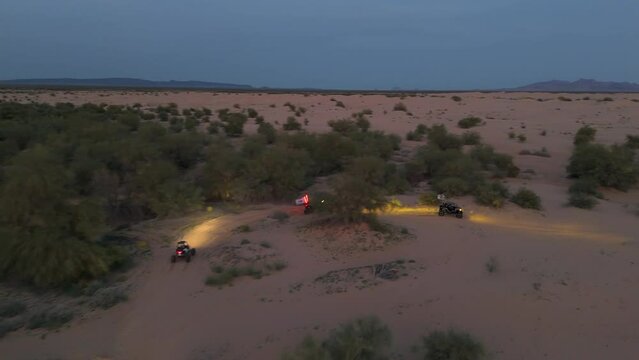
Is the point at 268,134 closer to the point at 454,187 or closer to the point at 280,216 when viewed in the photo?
the point at 454,187

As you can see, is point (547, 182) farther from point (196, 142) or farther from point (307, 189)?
point (196, 142)

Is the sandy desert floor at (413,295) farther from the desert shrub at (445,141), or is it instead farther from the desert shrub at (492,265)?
the desert shrub at (445,141)

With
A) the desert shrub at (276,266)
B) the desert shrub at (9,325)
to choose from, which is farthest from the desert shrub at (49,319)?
the desert shrub at (276,266)

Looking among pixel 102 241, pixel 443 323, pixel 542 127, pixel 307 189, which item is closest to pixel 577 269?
pixel 443 323

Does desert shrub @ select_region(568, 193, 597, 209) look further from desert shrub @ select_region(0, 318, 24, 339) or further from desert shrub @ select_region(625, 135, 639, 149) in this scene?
desert shrub @ select_region(0, 318, 24, 339)

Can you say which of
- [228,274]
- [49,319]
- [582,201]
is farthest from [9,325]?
[582,201]

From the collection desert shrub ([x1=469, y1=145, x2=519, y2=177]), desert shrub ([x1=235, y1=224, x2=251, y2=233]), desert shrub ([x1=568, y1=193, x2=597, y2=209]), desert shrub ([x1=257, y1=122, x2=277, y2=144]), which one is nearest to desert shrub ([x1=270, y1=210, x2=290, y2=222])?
desert shrub ([x1=235, y1=224, x2=251, y2=233])
